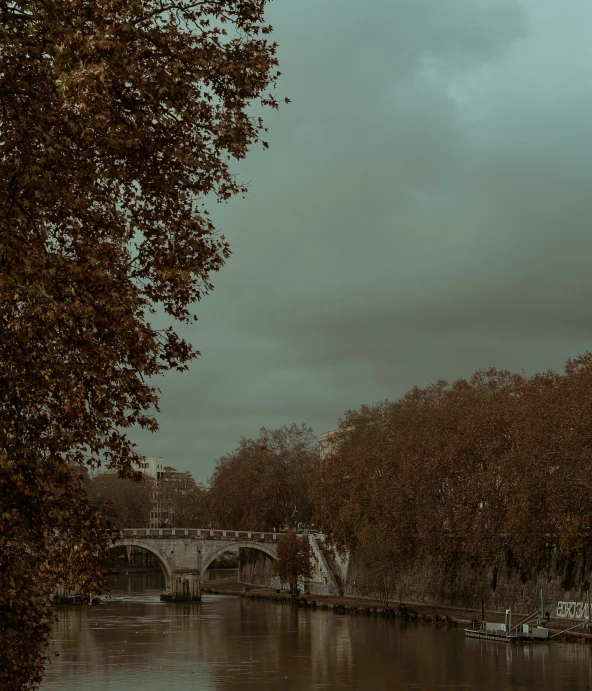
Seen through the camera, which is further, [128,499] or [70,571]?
[128,499]

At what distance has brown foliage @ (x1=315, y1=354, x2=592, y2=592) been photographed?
39.8 m

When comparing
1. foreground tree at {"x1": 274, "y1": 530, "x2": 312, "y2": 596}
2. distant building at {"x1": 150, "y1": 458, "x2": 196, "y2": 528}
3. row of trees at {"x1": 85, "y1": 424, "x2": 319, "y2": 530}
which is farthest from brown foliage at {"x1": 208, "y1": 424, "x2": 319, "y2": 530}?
distant building at {"x1": 150, "y1": 458, "x2": 196, "y2": 528}

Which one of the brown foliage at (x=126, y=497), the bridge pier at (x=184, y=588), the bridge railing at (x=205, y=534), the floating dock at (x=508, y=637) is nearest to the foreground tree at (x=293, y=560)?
the bridge railing at (x=205, y=534)

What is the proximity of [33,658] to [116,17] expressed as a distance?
728cm

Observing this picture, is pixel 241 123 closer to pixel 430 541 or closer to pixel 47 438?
pixel 47 438

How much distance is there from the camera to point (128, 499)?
381ft

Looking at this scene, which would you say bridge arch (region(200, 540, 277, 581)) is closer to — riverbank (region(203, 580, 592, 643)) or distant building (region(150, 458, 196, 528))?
riverbank (region(203, 580, 592, 643))

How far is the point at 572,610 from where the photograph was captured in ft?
141

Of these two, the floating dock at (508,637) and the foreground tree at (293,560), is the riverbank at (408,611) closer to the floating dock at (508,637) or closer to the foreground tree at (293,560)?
the floating dock at (508,637)

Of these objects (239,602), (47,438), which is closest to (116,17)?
(47,438)

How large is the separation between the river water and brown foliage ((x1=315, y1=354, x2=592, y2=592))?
13.7 ft

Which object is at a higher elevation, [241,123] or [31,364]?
[241,123]

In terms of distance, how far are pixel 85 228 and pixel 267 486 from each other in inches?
2661

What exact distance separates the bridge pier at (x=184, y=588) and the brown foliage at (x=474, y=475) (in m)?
12.5
